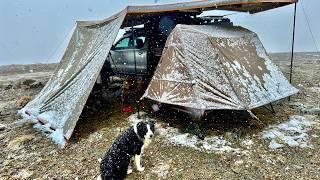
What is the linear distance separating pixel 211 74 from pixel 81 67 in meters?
3.23

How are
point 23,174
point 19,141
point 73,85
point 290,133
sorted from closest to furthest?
point 23,174 → point 290,133 → point 19,141 → point 73,85

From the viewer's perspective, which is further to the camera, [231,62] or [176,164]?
[231,62]

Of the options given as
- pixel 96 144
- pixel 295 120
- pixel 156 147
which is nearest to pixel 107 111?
pixel 96 144

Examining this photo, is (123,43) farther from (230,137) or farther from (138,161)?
(138,161)

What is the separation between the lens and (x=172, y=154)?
4.99m

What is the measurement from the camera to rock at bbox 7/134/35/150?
225 inches

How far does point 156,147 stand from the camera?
5.29 m

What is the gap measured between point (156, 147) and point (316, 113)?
13.8 ft

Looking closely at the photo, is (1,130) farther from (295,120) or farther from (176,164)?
(295,120)

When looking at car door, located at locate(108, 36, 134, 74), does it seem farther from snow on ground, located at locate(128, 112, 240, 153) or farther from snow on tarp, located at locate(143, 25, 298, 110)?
snow on ground, located at locate(128, 112, 240, 153)

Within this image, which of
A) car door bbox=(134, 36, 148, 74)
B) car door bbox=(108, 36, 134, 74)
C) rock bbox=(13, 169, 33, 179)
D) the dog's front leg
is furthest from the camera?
car door bbox=(108, 36, 134, 74)

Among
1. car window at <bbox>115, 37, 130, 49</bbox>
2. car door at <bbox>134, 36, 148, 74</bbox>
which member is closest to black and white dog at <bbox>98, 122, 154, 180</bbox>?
car door at <bbox>134, 36, 148, 74</bbox>

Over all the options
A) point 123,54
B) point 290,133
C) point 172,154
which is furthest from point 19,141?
point 290,133

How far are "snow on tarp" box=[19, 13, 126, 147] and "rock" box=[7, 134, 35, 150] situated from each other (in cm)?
44
